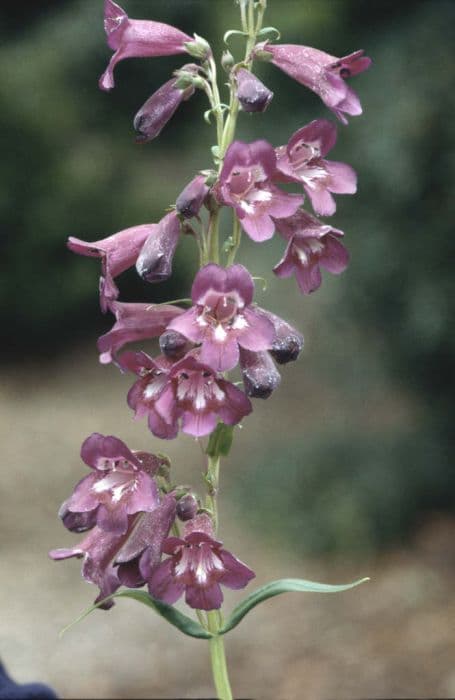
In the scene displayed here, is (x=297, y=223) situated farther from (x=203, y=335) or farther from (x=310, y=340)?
(x=310, y=340)

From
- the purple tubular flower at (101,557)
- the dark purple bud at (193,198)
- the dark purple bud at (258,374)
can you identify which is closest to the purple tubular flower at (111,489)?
the purple tubular flower at (101,557)

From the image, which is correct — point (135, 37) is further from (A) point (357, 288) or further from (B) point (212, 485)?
(A) point (357, 288)

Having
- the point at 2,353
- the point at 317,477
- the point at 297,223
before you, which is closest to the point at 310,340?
the point at 317,477

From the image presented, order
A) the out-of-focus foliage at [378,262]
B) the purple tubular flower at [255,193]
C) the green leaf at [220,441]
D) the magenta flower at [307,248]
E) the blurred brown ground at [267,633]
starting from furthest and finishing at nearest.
Result: the blurred brown ground at [267,633] → the out-of-focus foliage at [378,262] → the green leaf at [220,441] → the magenta flower at [307,248] → the purple tubular flower at [255,193]

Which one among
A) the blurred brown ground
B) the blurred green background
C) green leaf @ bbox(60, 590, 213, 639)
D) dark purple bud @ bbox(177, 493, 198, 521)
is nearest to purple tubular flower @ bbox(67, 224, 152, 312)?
dark purple bud @ bbox(177, 493, 198, 521)

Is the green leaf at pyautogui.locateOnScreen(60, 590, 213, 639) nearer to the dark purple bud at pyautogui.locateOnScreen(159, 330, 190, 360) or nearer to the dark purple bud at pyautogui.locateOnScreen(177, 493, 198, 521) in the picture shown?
the dark purple bud at pyautogui.locateOnScreen(177, 493, 198, 521)

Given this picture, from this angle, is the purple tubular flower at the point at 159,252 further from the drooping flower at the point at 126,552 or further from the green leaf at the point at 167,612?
the green leaf at the point at 167,612

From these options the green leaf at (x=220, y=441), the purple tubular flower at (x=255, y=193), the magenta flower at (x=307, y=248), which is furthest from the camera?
the green leaf at (x=220, y=441)
